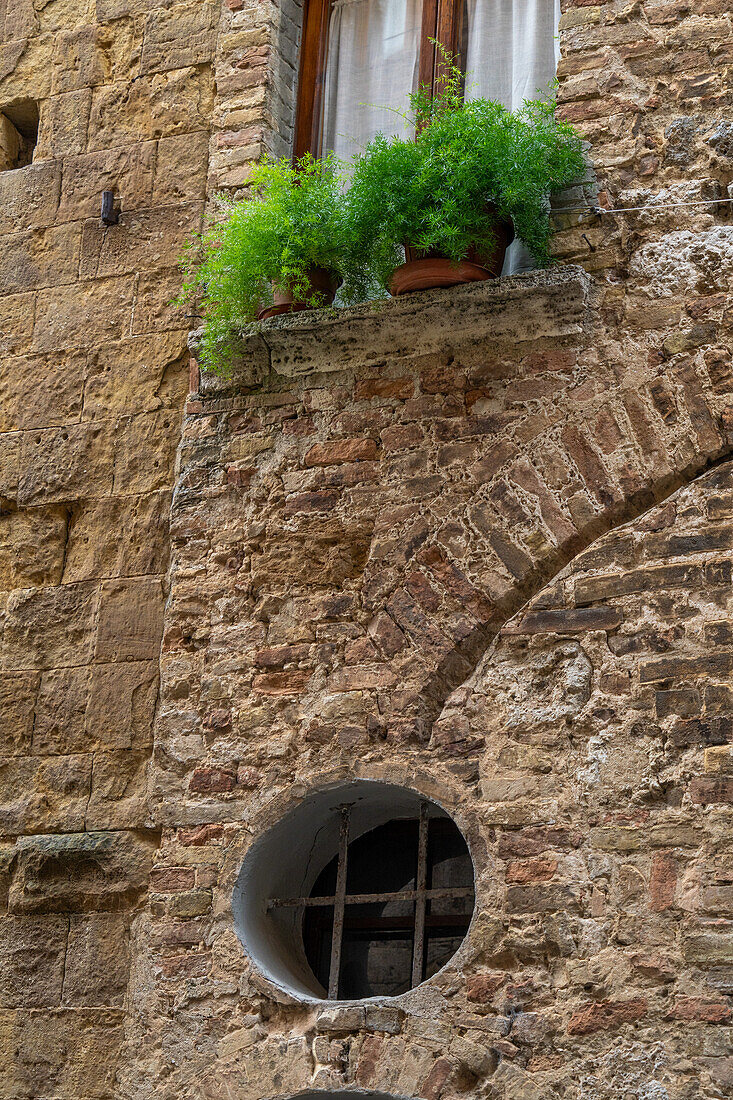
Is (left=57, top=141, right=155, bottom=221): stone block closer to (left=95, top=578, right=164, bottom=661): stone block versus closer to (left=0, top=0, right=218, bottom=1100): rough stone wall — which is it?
(left=0, top=0, right=218, bottom=1100): rough stone wall

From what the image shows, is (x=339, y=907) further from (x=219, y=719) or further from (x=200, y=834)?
(x=219, y=719)

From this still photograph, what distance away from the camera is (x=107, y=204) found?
16.6ft

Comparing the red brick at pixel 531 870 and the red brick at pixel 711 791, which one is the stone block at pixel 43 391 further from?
the red brick at pixel 711 791

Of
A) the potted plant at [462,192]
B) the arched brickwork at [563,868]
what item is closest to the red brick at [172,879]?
the arched brickwork at [563,868]

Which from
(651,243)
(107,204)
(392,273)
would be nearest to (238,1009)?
(392,273)

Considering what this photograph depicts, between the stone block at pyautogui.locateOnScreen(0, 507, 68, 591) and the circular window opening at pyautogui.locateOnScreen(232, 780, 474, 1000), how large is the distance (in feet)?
4.36

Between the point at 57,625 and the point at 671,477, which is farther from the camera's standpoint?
the point at 57,625

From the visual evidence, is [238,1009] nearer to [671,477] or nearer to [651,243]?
[671,477]

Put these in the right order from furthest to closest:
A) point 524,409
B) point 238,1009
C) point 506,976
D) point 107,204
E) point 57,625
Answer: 1. point 107,204
2. point 57,625
3. point 524,409
4. point 238,1009
5. point 506,976

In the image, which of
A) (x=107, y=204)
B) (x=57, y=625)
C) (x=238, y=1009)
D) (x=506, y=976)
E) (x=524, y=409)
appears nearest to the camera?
(x=506, y=976)

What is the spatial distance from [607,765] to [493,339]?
137cm

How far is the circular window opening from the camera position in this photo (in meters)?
3.88

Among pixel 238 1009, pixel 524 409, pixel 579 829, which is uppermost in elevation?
pixel 524 409

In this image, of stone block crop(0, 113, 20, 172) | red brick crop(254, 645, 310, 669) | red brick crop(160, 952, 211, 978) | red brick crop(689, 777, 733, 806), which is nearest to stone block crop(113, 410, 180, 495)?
red brick crop(254, 645, 310, 669)
